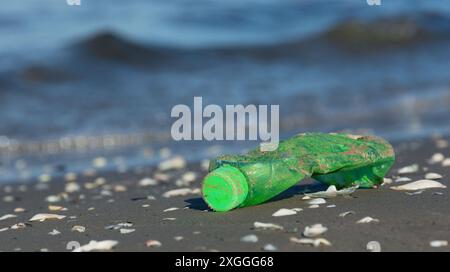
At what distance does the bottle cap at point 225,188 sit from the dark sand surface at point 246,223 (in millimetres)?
48

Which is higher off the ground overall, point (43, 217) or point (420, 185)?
point (420, 185)

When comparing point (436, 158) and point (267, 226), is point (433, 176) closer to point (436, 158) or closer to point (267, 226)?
point (436, 158)

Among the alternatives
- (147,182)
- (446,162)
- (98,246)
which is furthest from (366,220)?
(147,182)

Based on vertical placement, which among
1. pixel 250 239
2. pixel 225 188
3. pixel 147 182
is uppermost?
pixel 225 188

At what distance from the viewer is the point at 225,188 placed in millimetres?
3223

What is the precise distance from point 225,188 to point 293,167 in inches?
12.4

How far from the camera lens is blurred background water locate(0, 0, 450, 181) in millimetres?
7578

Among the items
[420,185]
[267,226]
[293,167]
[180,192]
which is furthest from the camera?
Result: [180,192]

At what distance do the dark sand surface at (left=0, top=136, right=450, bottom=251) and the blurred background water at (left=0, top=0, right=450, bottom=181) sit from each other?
97.4 inches

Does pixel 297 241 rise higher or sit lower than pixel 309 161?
lower

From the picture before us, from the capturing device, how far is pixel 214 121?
8.01 m

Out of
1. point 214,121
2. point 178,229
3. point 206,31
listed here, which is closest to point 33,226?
point 178,229
